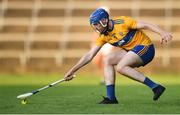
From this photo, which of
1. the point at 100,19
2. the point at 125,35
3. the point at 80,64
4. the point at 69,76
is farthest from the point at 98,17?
the point at 69,76

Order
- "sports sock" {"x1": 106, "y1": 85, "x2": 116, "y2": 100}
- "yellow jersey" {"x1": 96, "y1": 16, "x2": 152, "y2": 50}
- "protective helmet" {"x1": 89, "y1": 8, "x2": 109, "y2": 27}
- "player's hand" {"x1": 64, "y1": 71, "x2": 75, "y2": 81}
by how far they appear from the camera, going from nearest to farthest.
Answer: "protective helmet" {"x1": 89, "y1": 8, "x2": 109, "y2": 27}, "yellow jersey" {"x1": 96, "y1": 16, "x2": 152, "y2": 50}, "sports sock" {"x1": 106, "y1": 85, "x2": 116, "y2": 100}, "player's hand" {"x1": 64, "y1": 71, "x2": 75, "y2": 81}

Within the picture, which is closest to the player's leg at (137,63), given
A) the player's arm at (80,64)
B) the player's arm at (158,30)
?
the player's arm at (158,30)

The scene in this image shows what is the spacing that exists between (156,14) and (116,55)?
17821 millimetres

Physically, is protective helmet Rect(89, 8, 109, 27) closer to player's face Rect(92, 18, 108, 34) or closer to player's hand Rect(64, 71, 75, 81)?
player's face Rect(92, 18, 108, 34)

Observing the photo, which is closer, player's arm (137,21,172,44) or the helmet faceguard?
player's arm (137,21,172,44)

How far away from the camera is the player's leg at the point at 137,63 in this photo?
10.6 metres

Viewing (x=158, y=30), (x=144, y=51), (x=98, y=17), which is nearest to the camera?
(x=158, y=30)

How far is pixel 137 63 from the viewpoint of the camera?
35.5 ft

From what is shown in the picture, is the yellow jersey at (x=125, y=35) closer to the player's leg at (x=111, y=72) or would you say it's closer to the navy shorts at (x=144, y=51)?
the navy shorts at (x=144, y=51)

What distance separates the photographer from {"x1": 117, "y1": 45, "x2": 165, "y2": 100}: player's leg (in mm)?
10586

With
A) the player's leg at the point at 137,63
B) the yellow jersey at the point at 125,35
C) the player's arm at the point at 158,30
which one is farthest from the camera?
the yellow jersey at the point at 125,35

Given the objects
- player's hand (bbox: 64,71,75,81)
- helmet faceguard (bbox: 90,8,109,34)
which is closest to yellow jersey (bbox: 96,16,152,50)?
helmet faceguard (bbox: 90,8,109,34)

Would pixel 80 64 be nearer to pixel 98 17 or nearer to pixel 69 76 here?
pixel 69 76

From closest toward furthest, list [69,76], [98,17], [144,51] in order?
[98,17], [144,51], [69,76]
